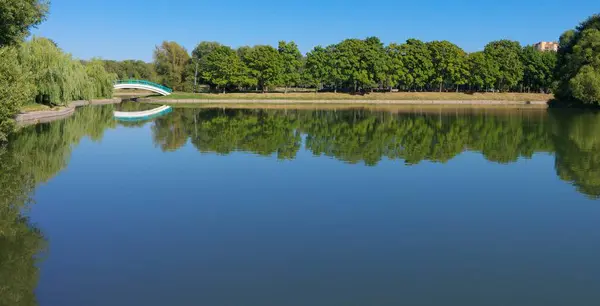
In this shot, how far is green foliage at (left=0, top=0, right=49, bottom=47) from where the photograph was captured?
2420cm

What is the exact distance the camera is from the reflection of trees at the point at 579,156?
15516mm

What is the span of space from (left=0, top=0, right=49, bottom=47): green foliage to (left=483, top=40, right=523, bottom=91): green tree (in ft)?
225

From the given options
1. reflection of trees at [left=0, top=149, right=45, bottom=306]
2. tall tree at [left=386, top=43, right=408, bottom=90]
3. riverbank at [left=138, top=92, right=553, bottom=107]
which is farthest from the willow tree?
tall tree at [left=386, top=43, right=408, bottom=90]

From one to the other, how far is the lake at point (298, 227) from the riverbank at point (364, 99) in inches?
1989

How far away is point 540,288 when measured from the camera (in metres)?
7.23

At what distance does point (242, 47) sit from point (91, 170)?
291ft

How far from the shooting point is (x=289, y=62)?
79312 mm

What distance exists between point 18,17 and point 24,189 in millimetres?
15206

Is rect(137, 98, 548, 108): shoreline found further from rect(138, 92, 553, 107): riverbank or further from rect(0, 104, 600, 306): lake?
rect(0, 104, 600, 306): lake

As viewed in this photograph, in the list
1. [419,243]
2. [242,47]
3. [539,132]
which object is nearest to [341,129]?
[539,132]

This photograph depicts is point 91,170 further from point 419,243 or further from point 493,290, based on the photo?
point 493,290

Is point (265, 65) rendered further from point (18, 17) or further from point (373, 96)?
point (18, 17)

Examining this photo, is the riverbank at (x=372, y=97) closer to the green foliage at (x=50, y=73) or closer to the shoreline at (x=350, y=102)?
the shoreline at (x=350, y=102)

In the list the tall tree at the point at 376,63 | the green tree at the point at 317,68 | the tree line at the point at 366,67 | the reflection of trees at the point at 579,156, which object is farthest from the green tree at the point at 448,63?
the reflection of trees at the point at 579,156
